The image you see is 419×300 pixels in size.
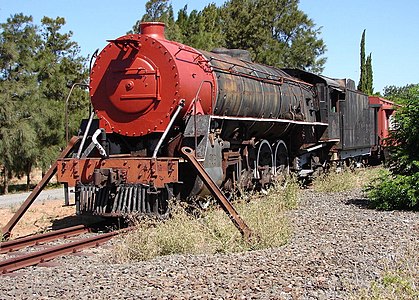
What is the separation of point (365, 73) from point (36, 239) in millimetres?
47527

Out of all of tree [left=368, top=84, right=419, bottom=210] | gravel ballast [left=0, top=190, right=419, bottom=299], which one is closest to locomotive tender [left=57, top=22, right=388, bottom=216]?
gravel ballast [left=0, top=190, right=419, bottom=299]

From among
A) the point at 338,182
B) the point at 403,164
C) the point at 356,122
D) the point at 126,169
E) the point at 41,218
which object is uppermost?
the point at 356,122

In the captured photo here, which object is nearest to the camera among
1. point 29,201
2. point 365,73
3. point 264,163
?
point 29,201

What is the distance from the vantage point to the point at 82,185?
35.0 feet

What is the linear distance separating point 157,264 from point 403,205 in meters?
6.59

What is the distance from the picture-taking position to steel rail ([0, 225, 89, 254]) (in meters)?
9.13

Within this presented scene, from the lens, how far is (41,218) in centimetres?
1343

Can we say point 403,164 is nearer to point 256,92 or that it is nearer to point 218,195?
point 256,92

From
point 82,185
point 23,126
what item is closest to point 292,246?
point 82,185

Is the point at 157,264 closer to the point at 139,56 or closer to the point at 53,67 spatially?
the point at 139,56

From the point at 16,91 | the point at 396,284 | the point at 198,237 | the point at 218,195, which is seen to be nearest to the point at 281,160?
the point at 218,195

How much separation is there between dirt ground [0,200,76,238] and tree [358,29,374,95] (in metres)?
41.4

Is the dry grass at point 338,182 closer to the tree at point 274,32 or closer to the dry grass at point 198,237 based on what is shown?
the dry grass at point 198,237

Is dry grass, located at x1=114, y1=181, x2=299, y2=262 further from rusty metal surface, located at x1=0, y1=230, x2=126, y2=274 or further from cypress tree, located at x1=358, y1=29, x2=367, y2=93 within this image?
cypress tree, located at x1=358, y1=29, x2=367, y2=93
